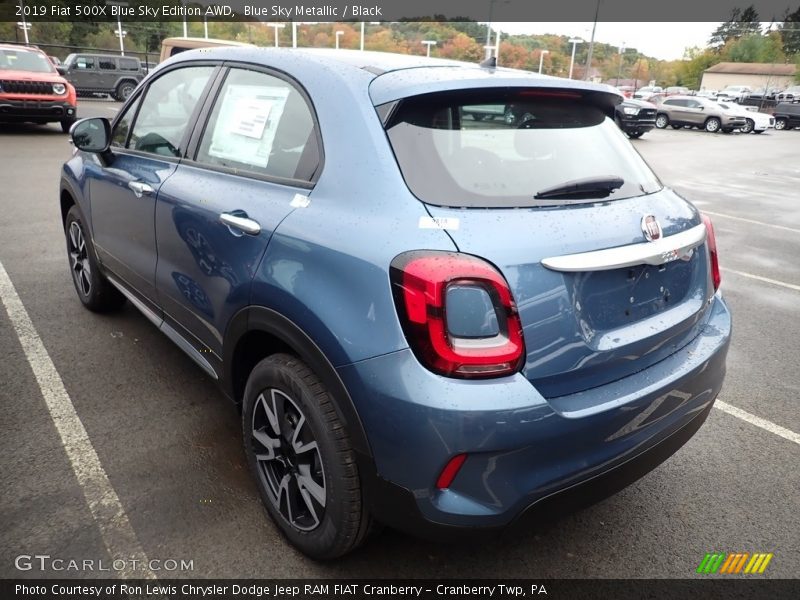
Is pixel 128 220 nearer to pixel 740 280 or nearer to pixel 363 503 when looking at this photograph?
pixel 363 503

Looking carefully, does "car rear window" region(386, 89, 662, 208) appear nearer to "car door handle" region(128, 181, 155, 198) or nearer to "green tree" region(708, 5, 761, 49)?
"car door handle" region(128, 181, 155, 198)

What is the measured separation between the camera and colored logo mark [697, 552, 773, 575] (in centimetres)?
228

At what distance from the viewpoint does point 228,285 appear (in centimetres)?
238

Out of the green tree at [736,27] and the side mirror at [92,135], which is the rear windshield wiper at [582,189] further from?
the green tree at [736,27]

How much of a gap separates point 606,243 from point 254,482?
5.59ft

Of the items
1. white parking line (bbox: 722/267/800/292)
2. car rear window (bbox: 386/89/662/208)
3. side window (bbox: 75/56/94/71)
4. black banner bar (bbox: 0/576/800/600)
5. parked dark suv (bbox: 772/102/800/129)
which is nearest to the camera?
car rear window (bbox: 386/89/662/208)

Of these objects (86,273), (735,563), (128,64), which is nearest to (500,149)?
(735,563)

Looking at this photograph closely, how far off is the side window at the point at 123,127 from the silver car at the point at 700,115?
30.9 meters

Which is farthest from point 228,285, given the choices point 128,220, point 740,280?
point 740,280

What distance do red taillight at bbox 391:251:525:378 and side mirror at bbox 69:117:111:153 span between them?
2.65m

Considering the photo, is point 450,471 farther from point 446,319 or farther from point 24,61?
point 24,61

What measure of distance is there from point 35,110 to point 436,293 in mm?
14938

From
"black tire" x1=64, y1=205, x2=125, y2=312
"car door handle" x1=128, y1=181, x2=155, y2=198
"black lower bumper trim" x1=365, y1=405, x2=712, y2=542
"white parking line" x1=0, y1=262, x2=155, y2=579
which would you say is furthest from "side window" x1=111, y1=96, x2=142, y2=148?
"black lower bumper trim" x1=365, y1=405, x2=712, y2=542

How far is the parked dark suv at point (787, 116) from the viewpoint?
112 feet
